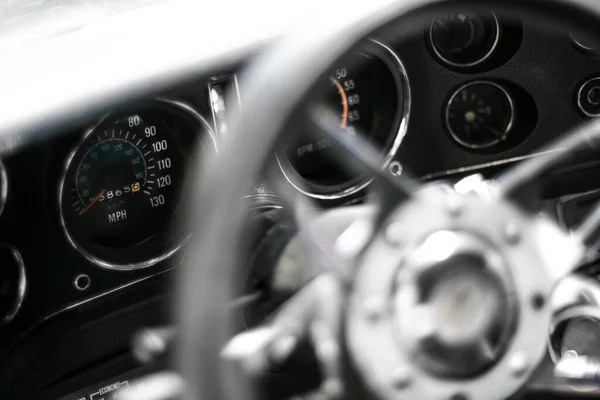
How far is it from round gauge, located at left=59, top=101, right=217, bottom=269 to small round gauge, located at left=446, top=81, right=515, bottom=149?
64cm

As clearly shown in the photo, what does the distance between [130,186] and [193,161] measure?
14 cm

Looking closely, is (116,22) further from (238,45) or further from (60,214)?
(60,214)

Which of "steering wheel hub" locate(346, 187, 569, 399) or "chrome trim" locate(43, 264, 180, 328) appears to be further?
"chrome trim" locate(43, 264, 180, 328)

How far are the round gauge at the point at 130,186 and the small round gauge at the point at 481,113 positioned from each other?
2.09 ft

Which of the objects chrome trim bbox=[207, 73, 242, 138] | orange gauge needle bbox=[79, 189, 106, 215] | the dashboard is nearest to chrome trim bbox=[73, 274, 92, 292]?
the dashboard

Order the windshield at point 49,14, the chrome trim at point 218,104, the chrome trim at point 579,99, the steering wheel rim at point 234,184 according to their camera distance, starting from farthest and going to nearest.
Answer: the chrome trim at point 579,99, the chrome trim at point 218,104, the windshield at point 49,14, the steering wheel rim at point 234,184

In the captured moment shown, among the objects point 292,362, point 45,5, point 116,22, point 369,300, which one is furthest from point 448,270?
point 45,5

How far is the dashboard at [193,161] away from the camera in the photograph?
188 centimetres

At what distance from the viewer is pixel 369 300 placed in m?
1.18

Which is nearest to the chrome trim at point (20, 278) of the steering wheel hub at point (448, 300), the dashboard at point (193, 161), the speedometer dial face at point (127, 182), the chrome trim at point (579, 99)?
the dashboard at point (193, 161)

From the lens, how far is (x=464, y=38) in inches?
90.9

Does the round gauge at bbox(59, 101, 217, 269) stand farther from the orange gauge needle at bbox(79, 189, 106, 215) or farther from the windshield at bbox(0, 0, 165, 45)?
the windshield at bbox(0, 0, 165, 45)

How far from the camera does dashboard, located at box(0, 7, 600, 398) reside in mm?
1882

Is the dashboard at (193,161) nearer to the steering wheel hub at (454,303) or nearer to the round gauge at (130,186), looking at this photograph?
the round gauge at (130,186)
